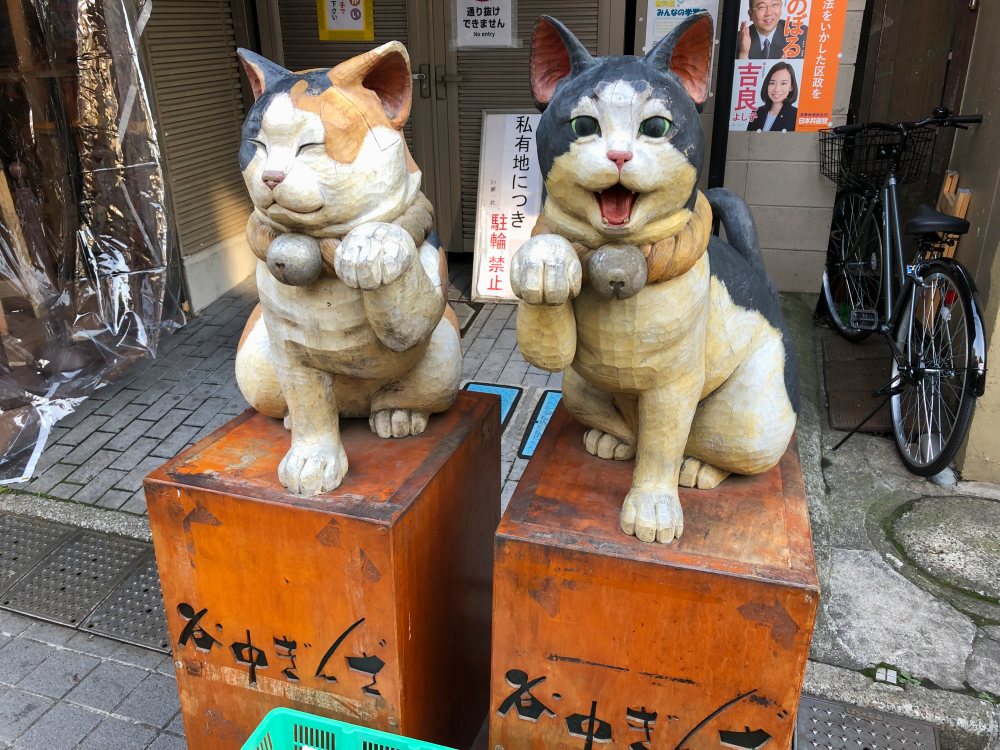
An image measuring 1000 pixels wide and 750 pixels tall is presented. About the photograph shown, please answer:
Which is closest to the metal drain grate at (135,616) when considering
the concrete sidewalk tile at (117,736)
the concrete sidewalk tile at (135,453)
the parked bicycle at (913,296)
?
the concrete sidewalk tile at (117,736)

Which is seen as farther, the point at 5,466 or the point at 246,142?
the point at 5,466

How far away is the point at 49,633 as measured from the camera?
2.99 metres

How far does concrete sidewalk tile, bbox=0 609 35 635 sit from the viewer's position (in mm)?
3000

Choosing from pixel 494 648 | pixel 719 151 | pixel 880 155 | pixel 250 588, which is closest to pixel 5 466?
pixel 250 588

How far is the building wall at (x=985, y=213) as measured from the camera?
3.54 meters

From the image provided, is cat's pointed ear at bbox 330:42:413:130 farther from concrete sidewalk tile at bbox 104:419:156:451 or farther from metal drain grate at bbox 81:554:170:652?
concrete sidewalk tile at bbox 104:419:156:451

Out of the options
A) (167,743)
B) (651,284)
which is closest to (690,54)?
(651,284)

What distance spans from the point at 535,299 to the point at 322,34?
5537 millimetres

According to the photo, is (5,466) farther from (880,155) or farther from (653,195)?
(880,155)

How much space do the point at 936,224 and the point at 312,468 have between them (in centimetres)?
331

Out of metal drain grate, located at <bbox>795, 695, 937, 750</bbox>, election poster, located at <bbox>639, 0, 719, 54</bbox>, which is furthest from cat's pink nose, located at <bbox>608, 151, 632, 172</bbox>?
election poster, located at <bbox>639, 0, 719, 54</bbox>

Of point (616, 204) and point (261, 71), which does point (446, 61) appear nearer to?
point (261, 71)

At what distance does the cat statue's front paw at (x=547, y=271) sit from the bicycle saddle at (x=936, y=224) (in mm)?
3057

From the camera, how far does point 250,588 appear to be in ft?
6.40
